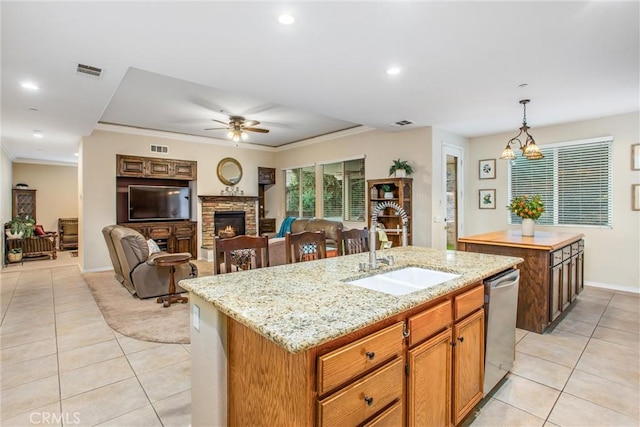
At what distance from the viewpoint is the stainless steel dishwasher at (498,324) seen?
6.89ft

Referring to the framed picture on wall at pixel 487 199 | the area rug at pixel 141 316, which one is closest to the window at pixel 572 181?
the framed picture on wall at pixel 487 199

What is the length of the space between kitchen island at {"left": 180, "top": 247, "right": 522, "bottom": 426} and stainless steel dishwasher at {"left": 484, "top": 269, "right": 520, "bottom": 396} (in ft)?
0.32

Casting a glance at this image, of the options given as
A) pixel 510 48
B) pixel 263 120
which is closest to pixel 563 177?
pixel 510 48

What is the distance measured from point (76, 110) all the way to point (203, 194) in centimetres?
331

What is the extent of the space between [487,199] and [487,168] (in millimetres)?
591

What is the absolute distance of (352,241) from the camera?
3051mm

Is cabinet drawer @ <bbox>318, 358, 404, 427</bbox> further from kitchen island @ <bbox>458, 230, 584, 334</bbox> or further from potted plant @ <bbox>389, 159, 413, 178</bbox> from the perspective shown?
potted plant @ <bbox>389, 159, 413, 178</bbox>

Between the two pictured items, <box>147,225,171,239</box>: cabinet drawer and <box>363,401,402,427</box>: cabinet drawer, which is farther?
<box>147,225,171,239</box>: cabinet drawer

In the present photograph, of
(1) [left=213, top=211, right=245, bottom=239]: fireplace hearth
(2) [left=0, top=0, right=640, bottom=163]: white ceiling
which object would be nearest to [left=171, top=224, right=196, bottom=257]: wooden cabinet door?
(1) [left=213, top=211, right=245, bottom=239]: fireplace hearth

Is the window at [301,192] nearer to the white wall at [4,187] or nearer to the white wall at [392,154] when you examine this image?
the white wall at [392,154]

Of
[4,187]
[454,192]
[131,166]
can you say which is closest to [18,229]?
[4,187]

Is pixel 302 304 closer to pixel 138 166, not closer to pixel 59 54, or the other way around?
pixel 59 54

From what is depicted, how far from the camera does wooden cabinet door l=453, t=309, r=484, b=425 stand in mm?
1802

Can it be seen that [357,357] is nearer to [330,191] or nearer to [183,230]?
[330,191]
